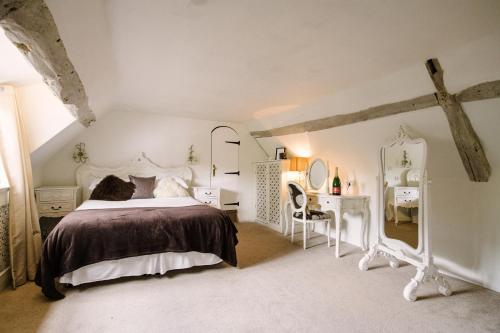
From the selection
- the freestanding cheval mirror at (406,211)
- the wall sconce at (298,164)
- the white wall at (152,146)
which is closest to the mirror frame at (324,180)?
the wall sconce at (298,164)

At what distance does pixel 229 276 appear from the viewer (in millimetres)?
2611

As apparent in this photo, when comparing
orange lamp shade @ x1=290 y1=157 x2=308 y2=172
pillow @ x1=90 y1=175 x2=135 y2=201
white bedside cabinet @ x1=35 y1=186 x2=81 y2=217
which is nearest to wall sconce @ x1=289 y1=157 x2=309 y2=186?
orange lamp shade @ x1=290 y1=157 x2=308 y2=172

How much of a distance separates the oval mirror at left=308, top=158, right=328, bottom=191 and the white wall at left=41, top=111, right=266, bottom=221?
155 centimetres

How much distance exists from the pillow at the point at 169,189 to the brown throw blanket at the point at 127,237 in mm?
1113

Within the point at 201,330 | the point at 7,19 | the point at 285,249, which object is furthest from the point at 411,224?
the point at 7,19

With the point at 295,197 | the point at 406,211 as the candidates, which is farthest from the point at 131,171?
the point at 406,211

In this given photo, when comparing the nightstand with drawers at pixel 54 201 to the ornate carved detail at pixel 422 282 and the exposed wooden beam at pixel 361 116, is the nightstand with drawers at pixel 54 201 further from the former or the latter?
the ornate carved detail at pixel 422 282

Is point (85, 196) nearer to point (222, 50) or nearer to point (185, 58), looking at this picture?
point (185, 58)

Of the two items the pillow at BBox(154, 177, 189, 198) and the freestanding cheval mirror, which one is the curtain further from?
the freestanding cheval mirror

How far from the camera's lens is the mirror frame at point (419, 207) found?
2.33 meters

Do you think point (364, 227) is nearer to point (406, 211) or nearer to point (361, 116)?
point (406, 211)

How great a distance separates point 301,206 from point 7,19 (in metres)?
3.47

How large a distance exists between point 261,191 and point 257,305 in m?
3.12

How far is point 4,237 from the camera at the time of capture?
2369mm
